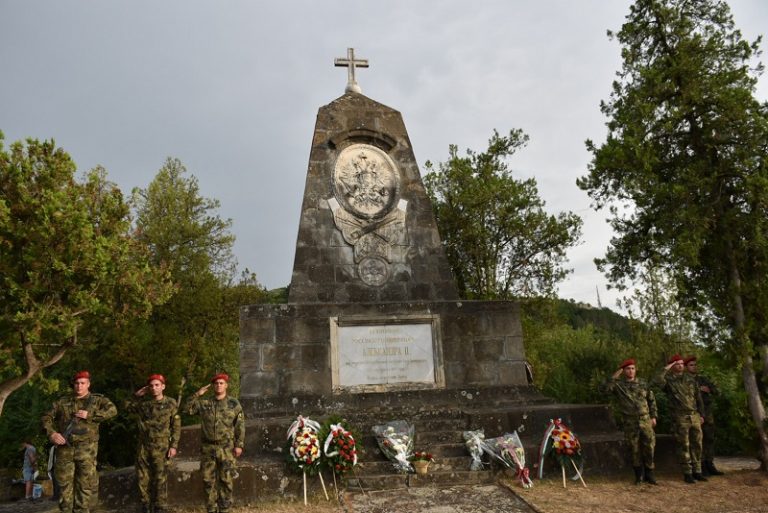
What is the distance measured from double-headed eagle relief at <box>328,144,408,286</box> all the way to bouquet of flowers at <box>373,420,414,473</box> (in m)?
2.67

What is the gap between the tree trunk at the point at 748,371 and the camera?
7508 millimetres

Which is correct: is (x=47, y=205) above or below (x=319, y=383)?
above

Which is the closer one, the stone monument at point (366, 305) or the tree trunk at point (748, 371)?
the tree trunk at point (748, 371)

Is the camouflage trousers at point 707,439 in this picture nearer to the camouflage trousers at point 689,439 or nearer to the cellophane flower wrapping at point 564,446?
the camouflage trousers at point 689,439

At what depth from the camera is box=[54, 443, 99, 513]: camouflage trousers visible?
5.82 meters

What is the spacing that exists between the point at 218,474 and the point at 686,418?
234 inches

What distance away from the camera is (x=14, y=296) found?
975cm

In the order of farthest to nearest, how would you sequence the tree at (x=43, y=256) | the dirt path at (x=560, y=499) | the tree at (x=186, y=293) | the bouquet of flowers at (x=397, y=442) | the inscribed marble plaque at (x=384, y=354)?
the tree at (x=186, y=293)
the tree at (x=43, y=256)
the inscribed marble plaque at (x=384, y=354)
the bouquet of flowers at (x=397, y=442)
the dirt path at (x=560, y=499)

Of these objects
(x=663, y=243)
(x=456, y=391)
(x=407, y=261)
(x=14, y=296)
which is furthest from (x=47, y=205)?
(x=663, y=243)

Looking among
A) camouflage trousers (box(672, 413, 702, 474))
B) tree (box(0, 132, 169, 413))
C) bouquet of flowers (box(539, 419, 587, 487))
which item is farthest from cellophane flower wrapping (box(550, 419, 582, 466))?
tree (box(0, 132, 169, 413))

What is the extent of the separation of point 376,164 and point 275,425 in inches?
196

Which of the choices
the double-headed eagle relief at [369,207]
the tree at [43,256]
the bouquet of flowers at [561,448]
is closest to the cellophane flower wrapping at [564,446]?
the bouquet of flowers at [561,448]

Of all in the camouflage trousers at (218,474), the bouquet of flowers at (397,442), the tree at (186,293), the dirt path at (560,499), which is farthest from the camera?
the tree at (186,293)

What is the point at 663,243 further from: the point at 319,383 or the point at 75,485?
the point at 75,485
